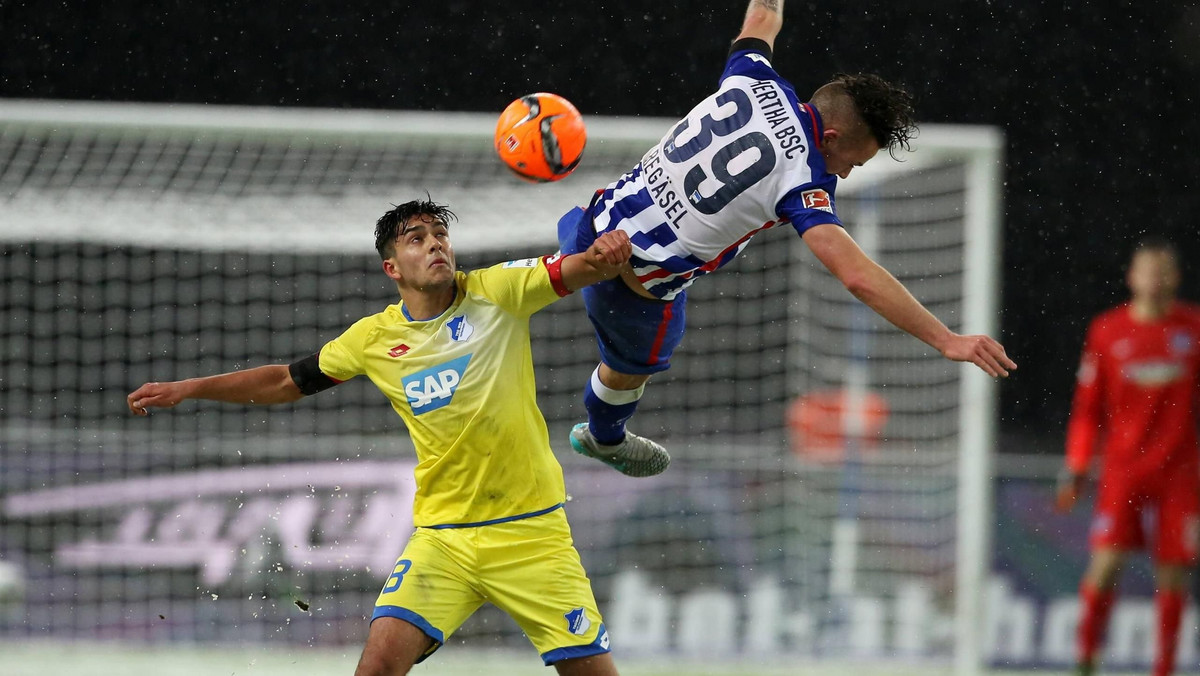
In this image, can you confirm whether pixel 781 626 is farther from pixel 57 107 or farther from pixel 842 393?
pixel 57 107

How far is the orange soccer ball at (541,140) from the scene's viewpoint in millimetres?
4242

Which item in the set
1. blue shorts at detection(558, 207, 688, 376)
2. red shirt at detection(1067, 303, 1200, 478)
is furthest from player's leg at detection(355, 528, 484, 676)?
red shirt at detection(1067, 303, 1200, 478)

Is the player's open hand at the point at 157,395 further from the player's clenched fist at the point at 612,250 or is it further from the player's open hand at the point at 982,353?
the player's open hand at the point at 982,353

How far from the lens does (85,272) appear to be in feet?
28.1

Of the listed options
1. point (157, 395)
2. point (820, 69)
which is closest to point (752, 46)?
point (157, 395)

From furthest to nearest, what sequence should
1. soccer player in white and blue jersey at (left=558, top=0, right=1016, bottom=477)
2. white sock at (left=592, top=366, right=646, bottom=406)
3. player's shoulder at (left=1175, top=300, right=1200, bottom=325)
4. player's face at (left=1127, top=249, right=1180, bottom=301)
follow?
player's shoulder at (left=1175, top=300, right=1200, bottom=325), player's face at (left=1127, top=249, right=1180, bottom=301), white sock at (left=592, top=366, right=646, bottom=406), soccer player in white and blue jersey at (left=558, top=0, right=1016, bottom=477)

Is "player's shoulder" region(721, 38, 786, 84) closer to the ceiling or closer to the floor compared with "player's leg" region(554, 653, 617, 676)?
closer to the ceiling

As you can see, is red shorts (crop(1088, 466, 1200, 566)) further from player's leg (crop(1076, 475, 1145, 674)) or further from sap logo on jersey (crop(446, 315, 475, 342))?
sap logo on jersey (crop(446, 315, 475, 342))

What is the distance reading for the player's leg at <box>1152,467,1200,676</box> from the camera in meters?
6.81

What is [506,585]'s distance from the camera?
156 inches

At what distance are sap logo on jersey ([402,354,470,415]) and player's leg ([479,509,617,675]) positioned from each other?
1.32ft

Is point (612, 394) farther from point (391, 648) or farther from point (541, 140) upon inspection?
point (391, 648)

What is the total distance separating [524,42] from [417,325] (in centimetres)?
1235

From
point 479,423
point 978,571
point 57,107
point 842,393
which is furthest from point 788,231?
point 479,423
